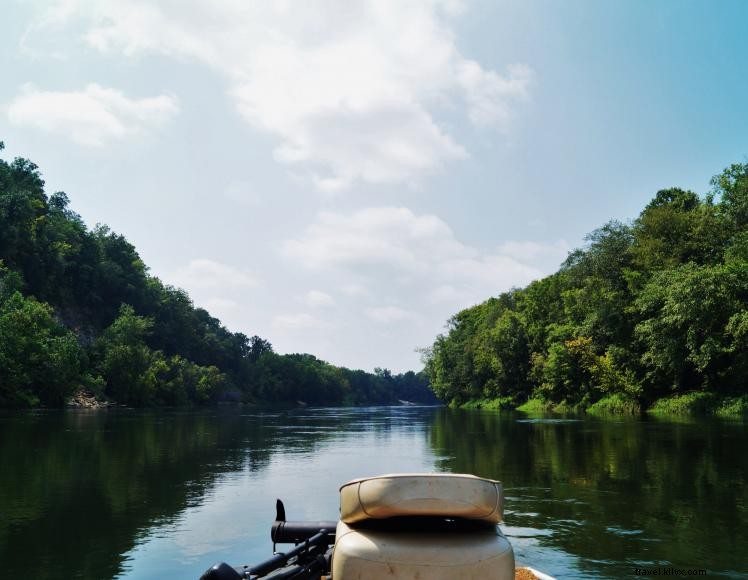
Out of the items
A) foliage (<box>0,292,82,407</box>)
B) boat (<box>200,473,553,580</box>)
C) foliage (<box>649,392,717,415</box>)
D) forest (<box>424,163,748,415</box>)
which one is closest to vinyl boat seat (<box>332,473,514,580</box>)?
boat (<box>200,473,553,580</box>)

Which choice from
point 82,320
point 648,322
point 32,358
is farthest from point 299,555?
point 82,320

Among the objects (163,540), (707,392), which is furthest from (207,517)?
(707,392)

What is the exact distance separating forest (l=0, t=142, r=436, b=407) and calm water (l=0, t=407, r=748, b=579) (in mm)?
51133

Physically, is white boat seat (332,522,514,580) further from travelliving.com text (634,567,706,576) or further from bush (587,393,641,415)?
bush (587,393,641,415)

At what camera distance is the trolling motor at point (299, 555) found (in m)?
4.91

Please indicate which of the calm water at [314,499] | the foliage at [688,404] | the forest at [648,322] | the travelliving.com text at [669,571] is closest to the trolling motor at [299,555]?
the calm water at [314,499]

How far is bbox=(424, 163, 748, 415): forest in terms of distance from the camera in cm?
4625

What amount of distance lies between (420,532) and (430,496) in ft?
1.25

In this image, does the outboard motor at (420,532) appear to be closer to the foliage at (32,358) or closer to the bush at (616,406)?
the bush at (616,406)

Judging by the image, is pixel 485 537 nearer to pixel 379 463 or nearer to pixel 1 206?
pixel 379 463

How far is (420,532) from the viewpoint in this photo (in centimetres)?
430

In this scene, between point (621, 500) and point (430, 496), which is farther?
point (621, 500)

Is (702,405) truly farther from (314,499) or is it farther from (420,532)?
(420,532)

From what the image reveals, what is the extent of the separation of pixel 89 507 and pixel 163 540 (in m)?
3.61
